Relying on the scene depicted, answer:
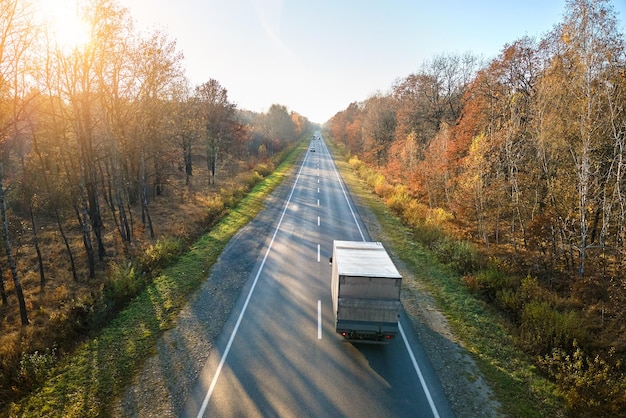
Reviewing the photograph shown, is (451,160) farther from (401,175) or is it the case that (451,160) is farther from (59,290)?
(59,290)

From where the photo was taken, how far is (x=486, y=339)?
11.1 metres

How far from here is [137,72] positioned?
19.4 meters

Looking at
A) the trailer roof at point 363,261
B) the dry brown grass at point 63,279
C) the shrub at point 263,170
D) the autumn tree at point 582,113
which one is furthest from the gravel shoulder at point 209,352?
the shrub at point 263,170

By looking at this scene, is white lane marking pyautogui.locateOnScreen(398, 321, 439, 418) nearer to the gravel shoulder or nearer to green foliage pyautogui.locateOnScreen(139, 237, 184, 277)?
the gravel shoulder

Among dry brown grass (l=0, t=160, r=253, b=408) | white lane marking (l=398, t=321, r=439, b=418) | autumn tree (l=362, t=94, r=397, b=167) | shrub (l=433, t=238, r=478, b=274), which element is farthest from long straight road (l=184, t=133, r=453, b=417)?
autumn tree (l=362, t=94, r=397, b=167)

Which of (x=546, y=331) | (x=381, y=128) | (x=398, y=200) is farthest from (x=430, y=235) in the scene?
(x=381, y=128)

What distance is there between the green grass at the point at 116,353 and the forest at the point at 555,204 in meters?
11.9

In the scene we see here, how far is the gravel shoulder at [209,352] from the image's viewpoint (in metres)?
8.24

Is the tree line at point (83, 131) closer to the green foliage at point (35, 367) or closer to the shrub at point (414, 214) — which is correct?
the green foliage at point (35, 367)

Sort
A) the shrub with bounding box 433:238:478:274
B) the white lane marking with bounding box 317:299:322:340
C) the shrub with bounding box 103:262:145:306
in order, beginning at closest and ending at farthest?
the white lane marking with bounding box 317:299:322:340, the shrub with bounding box 103:262:145:306, the shrub with bounding box 433:238:478:274

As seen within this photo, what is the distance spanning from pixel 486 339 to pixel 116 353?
11.9m

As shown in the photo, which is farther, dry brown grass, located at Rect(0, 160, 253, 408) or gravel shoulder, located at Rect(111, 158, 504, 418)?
dry brown grass, located at Rect(0, 160, 253, 408)

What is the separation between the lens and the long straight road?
323 inches

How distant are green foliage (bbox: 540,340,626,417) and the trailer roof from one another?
16.4ft
